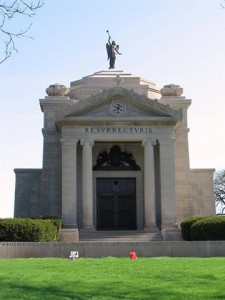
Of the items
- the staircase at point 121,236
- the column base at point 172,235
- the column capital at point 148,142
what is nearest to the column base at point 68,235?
the staircase at point 121,236

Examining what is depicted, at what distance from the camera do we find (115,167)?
117 ft

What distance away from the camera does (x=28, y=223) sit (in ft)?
84.3

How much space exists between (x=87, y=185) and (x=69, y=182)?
3.88 feet

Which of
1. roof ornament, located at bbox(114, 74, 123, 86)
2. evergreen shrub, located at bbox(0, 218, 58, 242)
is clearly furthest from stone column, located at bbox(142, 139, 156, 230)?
evergreen shrub, located at bbox(0, 218, 58, 242)

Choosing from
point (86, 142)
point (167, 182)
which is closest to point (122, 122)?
point (86, 142)

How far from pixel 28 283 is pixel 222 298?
4622 millimetres

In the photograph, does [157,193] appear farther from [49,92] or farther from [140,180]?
[49,92]

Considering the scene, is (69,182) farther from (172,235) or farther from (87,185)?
(172,235)

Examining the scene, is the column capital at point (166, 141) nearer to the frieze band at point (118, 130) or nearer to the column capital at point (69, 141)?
the frieze band at point (118, 130)

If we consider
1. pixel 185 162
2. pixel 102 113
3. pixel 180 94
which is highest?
pixel 180 94

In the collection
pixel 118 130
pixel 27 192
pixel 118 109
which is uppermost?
pixel 118 109

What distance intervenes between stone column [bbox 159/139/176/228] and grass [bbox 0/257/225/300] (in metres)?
15.4

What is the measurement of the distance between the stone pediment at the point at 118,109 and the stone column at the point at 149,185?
1865mm

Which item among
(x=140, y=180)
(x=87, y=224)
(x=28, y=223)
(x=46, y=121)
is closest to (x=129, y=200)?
(x=140, y=180)
